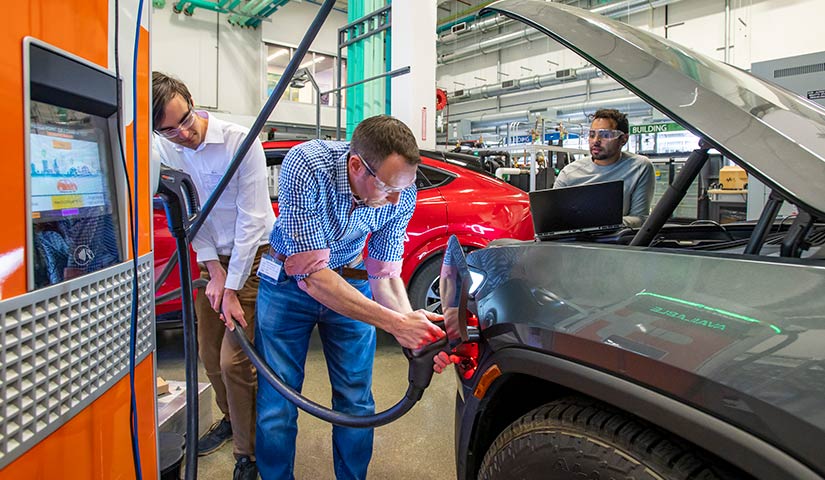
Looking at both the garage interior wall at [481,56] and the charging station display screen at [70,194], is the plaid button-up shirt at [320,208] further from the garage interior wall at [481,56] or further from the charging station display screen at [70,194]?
the garage interior wall at [481,56]

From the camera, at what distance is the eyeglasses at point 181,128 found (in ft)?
5.98

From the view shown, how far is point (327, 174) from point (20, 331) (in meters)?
0.92

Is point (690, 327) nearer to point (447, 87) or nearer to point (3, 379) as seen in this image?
point (3, 379)

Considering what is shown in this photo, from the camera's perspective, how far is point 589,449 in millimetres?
896

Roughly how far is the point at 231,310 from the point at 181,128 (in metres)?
0.71

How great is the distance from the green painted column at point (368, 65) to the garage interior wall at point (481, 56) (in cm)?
557

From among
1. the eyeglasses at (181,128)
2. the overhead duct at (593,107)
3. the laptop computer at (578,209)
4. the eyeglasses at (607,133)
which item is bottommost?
the laptop computer at (578,209)

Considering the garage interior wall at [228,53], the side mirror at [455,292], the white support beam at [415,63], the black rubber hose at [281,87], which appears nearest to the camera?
the side mirror at [455,292]

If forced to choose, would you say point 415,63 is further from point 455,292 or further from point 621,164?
point 455,292

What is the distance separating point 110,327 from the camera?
904mm

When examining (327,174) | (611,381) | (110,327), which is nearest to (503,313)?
(611,381)

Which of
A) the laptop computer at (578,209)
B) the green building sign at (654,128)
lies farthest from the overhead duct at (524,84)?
the laptop computer at (578,209)

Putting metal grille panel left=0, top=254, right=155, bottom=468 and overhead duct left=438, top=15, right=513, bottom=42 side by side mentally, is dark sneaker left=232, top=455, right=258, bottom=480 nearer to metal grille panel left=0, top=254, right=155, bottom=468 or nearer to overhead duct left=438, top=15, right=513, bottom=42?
metal grille panel left=0, top=254, right=155, bottom=468

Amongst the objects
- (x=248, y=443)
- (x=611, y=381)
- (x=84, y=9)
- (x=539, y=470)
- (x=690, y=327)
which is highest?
(x=84, y=9)
